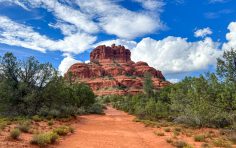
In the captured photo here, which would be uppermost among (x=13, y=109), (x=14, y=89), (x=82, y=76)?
(x=82, y=76)

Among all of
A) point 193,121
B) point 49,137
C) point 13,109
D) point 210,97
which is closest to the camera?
point 49,137

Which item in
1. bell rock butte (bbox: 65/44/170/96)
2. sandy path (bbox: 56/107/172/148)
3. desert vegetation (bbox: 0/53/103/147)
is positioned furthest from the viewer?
bell rock butte (bbox: 65/44/170/96)

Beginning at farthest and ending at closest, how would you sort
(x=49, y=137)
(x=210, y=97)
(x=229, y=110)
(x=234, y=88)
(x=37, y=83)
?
(x=37, y=83) → (x=210, y=97) → (x=229, y=110) → (x=234, y=88) → (x=49, y=137)

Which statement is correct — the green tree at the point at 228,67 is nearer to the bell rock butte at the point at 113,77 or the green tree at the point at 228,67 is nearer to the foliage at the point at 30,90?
the foliage at the point at 30,90

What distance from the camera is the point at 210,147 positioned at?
52.3ft

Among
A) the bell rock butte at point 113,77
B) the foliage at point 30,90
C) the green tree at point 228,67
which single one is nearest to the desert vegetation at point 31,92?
the foliage at point 30,90

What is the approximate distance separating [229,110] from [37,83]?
2405 centimetres

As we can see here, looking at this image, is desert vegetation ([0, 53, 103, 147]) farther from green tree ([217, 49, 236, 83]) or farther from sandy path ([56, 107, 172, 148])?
green tree ([217, 49, 236, 83])

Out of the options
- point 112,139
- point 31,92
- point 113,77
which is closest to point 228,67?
point 112,139

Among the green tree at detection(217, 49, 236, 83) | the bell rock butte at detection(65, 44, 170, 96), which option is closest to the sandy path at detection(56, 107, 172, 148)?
the green tree at detection(217, 49, 236, 83)

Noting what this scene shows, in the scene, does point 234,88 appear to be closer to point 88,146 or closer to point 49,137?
point 88,146

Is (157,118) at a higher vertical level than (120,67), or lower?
lower

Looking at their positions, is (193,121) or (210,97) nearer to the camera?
(210,97)

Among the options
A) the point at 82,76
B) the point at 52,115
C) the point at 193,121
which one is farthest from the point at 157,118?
the point at 82,76
